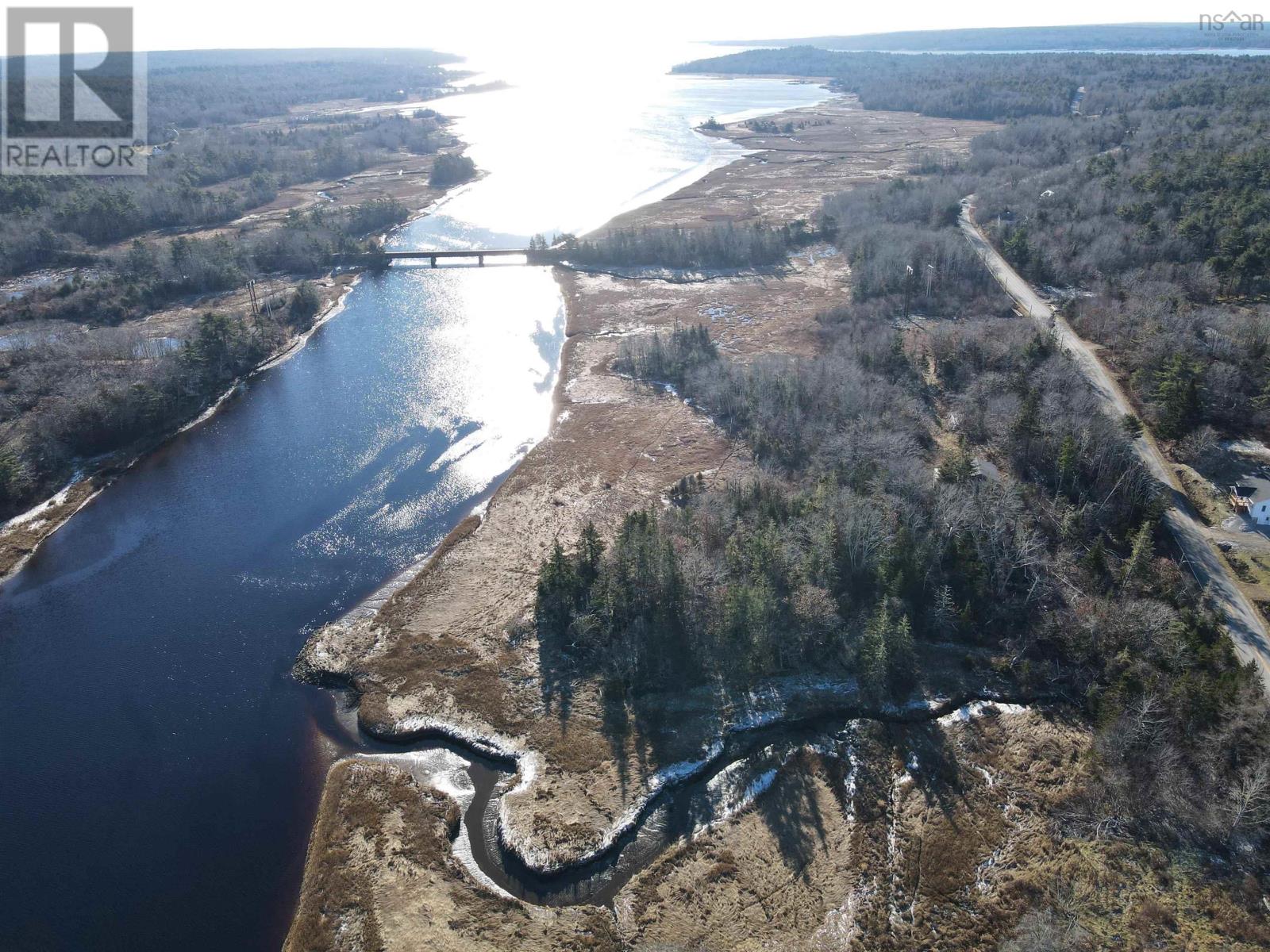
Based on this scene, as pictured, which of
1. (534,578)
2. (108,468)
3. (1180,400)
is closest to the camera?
(534,578)

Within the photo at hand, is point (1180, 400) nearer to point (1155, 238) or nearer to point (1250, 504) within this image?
point (1250, 504)

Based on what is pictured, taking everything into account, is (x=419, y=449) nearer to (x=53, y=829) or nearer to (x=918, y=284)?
(x=53, y=829)

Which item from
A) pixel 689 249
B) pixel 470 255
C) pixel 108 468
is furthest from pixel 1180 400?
pixel 470 255

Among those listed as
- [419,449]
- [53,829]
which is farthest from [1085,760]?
[419,449]

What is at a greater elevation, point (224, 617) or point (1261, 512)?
point (1261, 512)

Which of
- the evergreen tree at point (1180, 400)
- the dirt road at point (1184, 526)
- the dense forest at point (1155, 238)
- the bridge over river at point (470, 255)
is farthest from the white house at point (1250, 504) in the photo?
the bridge over river at point (470, 255)

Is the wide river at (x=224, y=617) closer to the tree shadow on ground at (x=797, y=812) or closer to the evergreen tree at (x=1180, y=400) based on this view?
the tree shadow on ground at (x=797, y=812)

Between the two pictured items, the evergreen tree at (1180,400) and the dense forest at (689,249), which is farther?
the dense forest at (689,249)

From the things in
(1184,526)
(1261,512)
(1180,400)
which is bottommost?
(1184,526)
